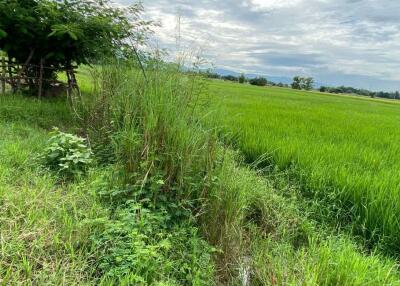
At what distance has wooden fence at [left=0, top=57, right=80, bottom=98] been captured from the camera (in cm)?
702

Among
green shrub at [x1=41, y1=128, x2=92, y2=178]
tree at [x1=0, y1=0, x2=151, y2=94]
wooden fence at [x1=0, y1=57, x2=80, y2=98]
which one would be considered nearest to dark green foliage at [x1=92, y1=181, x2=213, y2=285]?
green shrub at [x1=41, y1=128, x2=92, y2=178]

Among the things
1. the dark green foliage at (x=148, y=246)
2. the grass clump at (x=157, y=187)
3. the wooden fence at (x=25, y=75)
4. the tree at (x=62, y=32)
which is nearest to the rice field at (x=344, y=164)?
the grass clump at (x=157, y=187)

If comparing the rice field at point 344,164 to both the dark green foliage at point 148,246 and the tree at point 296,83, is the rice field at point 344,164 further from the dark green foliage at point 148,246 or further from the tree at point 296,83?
the tree at point 296,83

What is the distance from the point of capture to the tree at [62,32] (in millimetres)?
6172

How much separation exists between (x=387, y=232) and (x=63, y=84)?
736 cm

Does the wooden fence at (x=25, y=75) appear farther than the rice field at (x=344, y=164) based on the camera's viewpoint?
Yes

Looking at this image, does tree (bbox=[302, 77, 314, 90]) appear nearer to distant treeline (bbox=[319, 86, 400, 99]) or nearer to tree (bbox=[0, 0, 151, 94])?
distant treeline (bbox=[319, 86, 400, 99])

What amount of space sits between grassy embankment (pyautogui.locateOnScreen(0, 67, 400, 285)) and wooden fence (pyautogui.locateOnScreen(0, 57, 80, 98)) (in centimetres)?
390

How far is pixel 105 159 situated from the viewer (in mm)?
3799

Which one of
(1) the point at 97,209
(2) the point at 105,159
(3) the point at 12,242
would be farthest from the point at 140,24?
(3) the point at 12,242

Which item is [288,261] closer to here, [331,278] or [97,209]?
[331,278]

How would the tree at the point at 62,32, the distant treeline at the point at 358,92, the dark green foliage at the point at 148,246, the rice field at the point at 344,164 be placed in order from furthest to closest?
the distant treeline at the point at 358,92, the tree at the point at 62,32, the rice field at the point at 344,164, the dark green foliage at the point at 148,246

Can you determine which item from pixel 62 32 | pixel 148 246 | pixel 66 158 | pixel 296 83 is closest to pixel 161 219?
pixel 148 246

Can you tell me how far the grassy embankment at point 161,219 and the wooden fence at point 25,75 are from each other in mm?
3902
